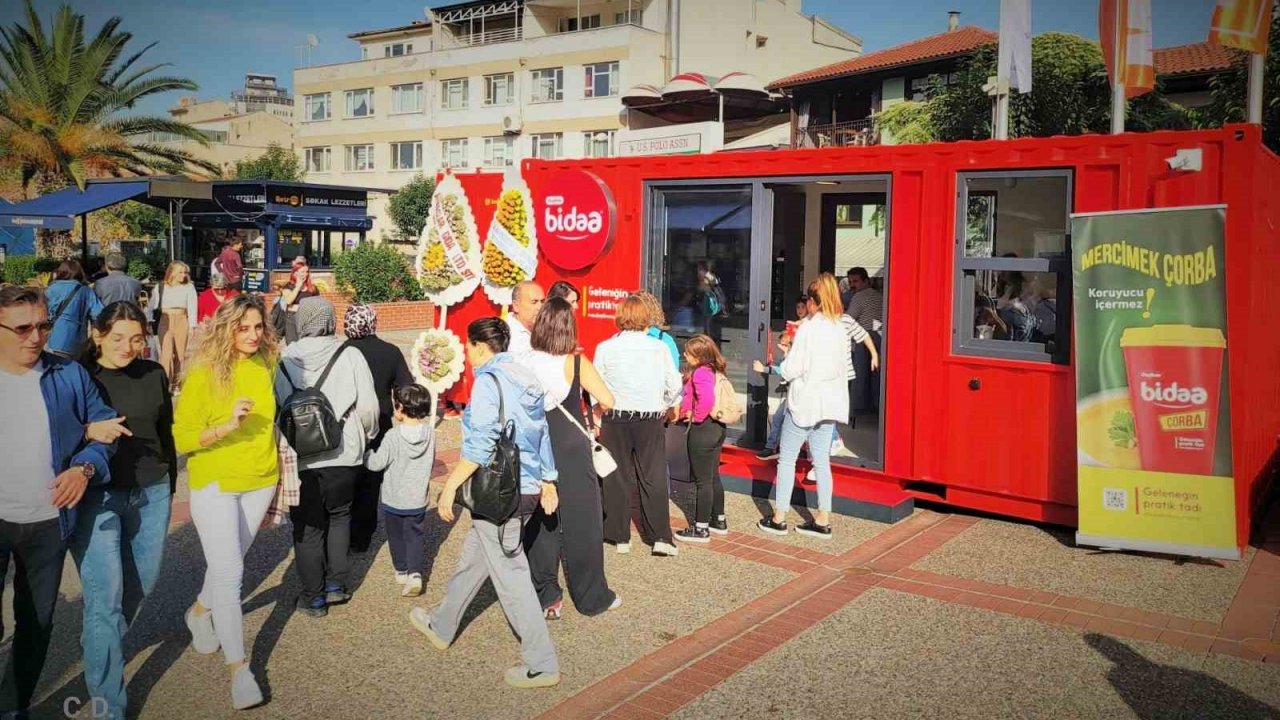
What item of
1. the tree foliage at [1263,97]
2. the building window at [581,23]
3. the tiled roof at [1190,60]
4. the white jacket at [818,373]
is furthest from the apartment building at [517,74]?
the white jacket at [818,373]

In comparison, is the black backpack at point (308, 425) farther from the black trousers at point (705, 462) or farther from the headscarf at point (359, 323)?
the black trousers at point (705, 462)

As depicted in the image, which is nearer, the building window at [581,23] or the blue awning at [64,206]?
the blue awning at [64,206]

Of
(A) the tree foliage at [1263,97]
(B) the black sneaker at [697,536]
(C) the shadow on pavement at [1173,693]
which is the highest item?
(A) the tree foliage at [1263,97]

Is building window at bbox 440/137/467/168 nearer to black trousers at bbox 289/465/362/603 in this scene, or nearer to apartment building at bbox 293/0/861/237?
apartment building at bbox 293/0/861/237

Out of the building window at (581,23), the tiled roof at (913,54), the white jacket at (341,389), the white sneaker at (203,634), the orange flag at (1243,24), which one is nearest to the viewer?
the white sneaker at (203,634)

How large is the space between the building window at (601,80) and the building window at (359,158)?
15.6m

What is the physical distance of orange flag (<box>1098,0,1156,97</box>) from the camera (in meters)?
8.91

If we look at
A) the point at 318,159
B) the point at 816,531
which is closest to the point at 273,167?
the point at 318,159

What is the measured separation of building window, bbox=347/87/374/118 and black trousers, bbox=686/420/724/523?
54947 millimetres

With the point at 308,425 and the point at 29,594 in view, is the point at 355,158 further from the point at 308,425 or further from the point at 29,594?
the point at 29,594

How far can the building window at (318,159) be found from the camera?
200 feet

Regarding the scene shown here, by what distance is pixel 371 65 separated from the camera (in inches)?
2271

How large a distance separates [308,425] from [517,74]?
48.4 meters

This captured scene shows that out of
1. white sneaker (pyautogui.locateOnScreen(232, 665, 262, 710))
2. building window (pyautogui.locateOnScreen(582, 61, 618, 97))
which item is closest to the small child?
white sneaker (pyautogui.locateOnScreen(232, 665, 262, 710))
